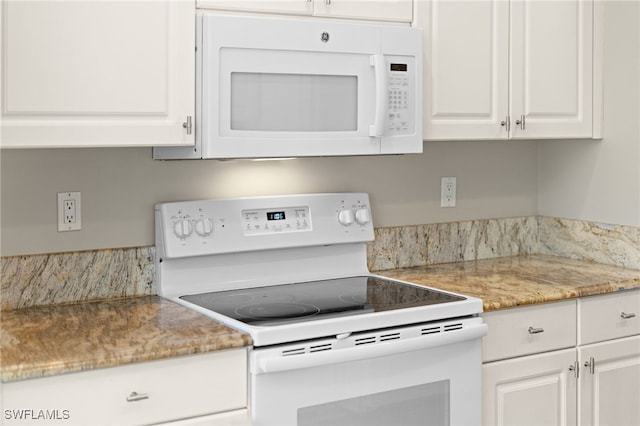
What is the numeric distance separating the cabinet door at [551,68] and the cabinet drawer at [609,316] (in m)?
0.59

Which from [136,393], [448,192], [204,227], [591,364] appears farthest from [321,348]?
[448,192]

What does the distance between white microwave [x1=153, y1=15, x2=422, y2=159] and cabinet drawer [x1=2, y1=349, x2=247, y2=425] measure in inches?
23.0

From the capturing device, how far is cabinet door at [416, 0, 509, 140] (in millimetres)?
2562

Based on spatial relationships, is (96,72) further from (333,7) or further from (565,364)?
(565,364)

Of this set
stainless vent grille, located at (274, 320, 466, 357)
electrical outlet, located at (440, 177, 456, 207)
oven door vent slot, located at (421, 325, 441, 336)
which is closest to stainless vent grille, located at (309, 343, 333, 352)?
stainless vent grille, located at (274, 320, 466, 357)

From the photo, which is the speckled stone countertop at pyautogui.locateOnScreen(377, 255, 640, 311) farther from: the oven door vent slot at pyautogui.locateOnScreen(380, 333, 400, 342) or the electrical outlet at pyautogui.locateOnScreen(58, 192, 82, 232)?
the electrical outlet at pyautogui.locateOnScreen(58, 192, 82, 232)

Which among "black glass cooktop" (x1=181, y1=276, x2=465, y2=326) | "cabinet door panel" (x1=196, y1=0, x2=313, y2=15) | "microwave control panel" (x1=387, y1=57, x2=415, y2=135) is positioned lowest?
"black glass cooktop" (x1=181, y1=276, x2=465, y2=326)

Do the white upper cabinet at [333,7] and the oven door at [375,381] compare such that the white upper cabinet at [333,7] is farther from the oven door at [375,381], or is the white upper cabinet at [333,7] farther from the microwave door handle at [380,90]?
the oven door at [375,381]

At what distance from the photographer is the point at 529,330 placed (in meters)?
2.47

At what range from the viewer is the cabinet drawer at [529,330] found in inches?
94.7

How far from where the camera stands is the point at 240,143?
2.22m

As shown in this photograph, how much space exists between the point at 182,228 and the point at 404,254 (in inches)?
34.4

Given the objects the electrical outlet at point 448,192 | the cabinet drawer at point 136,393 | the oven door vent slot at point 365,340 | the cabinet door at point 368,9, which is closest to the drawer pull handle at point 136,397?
the cabinet drawer at point 136,393

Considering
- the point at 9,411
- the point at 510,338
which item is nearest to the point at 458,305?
the point at 510,338
